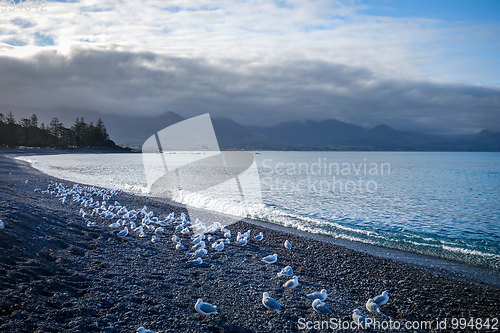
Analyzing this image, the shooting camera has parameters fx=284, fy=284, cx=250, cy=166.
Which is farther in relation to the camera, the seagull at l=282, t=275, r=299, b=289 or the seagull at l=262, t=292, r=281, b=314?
the seagull at l=282, t=275, r=299, b=289

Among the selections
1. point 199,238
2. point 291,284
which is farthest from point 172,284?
point 199,238

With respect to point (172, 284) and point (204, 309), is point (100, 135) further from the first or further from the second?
point (204, 309)

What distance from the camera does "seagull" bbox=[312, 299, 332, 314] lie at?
654 cm

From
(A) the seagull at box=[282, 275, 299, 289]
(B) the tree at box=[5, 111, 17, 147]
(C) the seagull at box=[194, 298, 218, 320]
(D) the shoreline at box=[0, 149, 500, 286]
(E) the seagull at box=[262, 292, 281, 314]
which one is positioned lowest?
(D) the shoreline at box=[0, 149, 500, 286]

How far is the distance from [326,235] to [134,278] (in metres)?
10.2

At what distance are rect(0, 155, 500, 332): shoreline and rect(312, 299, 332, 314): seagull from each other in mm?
126

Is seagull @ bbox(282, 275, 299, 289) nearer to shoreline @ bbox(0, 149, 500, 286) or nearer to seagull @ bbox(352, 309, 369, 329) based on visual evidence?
seagull @ bbox(352, 309, 369, 329)

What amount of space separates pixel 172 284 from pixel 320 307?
3714 millimetres

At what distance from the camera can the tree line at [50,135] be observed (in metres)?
107

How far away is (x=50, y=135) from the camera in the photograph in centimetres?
12738

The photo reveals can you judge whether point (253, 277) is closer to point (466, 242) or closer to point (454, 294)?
point (454, 294)

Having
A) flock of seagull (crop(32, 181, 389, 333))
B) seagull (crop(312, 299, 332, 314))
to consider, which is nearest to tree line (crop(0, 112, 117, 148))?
flock of seagull (crop(32, 181, 389, 333))

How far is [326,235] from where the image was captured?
14773 mm

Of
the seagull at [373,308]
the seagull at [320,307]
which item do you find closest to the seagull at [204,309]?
the seagull at [320,307]
